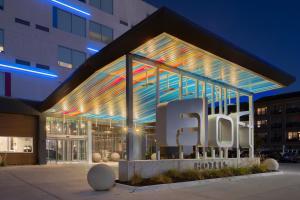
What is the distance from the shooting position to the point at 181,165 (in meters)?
16.5

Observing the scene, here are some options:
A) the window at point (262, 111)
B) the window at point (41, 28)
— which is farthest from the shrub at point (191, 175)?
the window at point (262, 111)

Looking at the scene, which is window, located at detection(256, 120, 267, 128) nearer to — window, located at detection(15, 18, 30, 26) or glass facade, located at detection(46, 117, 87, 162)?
glass facade, located at detection(46, 117, 87, 162)

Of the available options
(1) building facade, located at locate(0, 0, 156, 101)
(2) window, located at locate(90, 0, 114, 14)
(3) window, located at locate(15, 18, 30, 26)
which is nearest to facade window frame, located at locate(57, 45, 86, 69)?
(1) building facade, located at locate(0, 0, 156, 101)

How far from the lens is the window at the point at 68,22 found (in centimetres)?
3631

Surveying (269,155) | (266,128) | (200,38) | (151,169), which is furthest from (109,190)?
(266,128)

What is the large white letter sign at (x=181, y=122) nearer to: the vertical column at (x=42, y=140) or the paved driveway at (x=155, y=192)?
the paved driveway at (x=155, y=192)

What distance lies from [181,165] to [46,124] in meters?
18.7

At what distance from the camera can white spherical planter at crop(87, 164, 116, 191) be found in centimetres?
1281

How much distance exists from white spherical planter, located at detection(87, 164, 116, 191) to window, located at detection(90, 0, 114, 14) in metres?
31.3

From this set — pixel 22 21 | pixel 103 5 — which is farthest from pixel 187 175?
pixel 103 5

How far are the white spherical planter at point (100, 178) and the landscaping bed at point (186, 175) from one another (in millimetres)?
1144

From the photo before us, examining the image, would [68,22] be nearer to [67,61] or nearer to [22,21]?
[67,61]

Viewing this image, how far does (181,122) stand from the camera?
16.1 meters

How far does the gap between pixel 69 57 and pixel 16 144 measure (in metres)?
12.1
